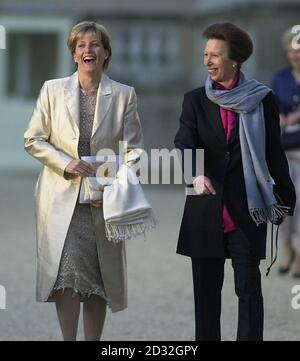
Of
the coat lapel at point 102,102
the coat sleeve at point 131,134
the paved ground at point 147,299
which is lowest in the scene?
the paved ground at point 147,299

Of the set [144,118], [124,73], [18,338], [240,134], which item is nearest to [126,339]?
[18,338]

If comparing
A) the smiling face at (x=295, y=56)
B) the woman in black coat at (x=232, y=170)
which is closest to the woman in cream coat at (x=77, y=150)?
the woman in black coat at (x=232, y=170)

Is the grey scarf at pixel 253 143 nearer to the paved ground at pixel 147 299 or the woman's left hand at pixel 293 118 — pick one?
the paved ground at pixel 147 299

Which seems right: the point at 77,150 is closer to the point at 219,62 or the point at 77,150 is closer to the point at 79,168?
the point at 79,168

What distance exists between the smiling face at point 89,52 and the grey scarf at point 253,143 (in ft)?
2.01

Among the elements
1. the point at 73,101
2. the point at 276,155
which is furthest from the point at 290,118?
the point at 73,101

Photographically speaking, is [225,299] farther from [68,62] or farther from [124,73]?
[124,73]

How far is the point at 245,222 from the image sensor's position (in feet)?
21.4

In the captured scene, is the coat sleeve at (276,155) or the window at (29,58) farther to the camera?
the window at (29,58)

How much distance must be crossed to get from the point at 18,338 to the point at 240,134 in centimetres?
219

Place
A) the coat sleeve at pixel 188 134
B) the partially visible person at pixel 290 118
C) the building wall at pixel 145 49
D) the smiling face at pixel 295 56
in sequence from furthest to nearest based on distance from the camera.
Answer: the building wall at pixel 145 49 < the partially visible person at pixel 290 118 < the smiling face at pixel 295 56 < the coat sleeve at pixel 188 134

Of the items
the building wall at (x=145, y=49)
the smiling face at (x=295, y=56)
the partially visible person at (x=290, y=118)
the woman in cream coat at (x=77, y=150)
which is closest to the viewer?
the woman in cream coat at (x=77, y=150)

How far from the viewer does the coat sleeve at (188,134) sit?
6508mm

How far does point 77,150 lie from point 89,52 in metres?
0.53
